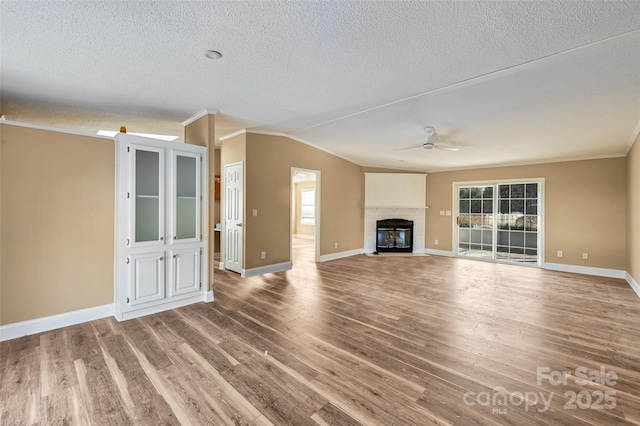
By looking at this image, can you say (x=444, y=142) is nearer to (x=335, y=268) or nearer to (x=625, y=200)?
(x=335, y=268)

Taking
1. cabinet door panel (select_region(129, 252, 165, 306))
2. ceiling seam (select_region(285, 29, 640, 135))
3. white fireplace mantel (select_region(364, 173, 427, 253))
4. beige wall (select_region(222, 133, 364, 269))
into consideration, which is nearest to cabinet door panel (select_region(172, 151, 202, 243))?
cabinet door panel (select_region(129, 252, 165, 306))

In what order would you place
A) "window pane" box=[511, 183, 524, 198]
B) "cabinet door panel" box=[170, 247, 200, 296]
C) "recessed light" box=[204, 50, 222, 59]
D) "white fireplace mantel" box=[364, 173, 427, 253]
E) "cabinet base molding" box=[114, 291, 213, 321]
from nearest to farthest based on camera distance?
"recessed light" box=[204, 50, 222, 59], "cabinet base molding" box=[114, 291, 213, 321], "cabinet door panel" box=[170, 247, 200, 296], "window pane" box=[511, 183, 524, 198], "white fireplace mantel" box=[364, 173, 427, 253]

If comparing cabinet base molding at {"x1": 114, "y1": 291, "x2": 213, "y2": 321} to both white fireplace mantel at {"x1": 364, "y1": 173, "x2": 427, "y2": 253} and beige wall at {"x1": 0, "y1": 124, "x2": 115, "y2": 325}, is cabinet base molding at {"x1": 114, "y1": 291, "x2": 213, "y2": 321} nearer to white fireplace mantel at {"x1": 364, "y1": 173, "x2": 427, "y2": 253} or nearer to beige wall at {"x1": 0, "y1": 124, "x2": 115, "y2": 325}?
beige wall at {"x1": 0, "y1": 124, "x2": 115, "y2": 325}

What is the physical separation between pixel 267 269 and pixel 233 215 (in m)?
1.22

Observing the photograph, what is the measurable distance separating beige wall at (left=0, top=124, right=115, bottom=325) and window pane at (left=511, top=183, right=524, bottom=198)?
315 inches

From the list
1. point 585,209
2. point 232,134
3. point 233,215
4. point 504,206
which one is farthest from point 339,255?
point 585,209

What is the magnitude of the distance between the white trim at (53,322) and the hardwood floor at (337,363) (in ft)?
0.39

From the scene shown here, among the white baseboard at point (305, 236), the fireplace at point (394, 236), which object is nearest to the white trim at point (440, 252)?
the fireplace at point (394, 236)

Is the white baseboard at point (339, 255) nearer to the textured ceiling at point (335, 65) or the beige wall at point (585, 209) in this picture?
the textured ceiling at point (335, 65)

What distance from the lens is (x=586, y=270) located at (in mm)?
5836

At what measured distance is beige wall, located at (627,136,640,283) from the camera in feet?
14.1

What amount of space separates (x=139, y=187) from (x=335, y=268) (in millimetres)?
3926

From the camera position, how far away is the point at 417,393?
197 centimetres

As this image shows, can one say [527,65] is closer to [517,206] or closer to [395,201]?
[517,206]
